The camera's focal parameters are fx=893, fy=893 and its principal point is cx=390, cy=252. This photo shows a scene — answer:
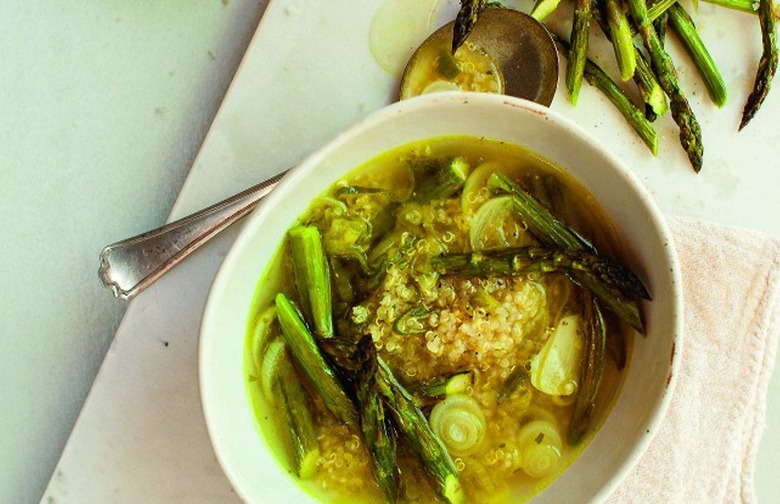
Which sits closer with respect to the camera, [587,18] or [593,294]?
[593,294]

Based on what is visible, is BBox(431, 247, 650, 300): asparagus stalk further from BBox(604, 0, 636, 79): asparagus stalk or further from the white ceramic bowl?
BBox(604, 0, 636, 79): asparagus stalk

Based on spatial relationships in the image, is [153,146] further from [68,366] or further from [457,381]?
[457,381]

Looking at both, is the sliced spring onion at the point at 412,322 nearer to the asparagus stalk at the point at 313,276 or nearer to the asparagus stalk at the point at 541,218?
the asparagus stalk at the point at 313,276

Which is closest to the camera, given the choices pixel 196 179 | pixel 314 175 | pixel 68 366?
pixel 314 175

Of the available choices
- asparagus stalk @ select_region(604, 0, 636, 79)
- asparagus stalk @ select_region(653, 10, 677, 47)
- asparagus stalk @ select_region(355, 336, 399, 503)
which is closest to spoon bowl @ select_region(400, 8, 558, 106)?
asparagus stalk @ select_region(604, 0, 636, 79)

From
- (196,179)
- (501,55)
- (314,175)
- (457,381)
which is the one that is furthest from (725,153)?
(196,179)

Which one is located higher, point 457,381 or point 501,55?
point 501,55

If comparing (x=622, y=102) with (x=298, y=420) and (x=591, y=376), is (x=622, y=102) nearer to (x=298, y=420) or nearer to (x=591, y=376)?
(x=591, y=376)

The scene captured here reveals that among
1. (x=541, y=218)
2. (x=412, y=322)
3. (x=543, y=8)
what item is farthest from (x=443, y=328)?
(x=543, y=8)
